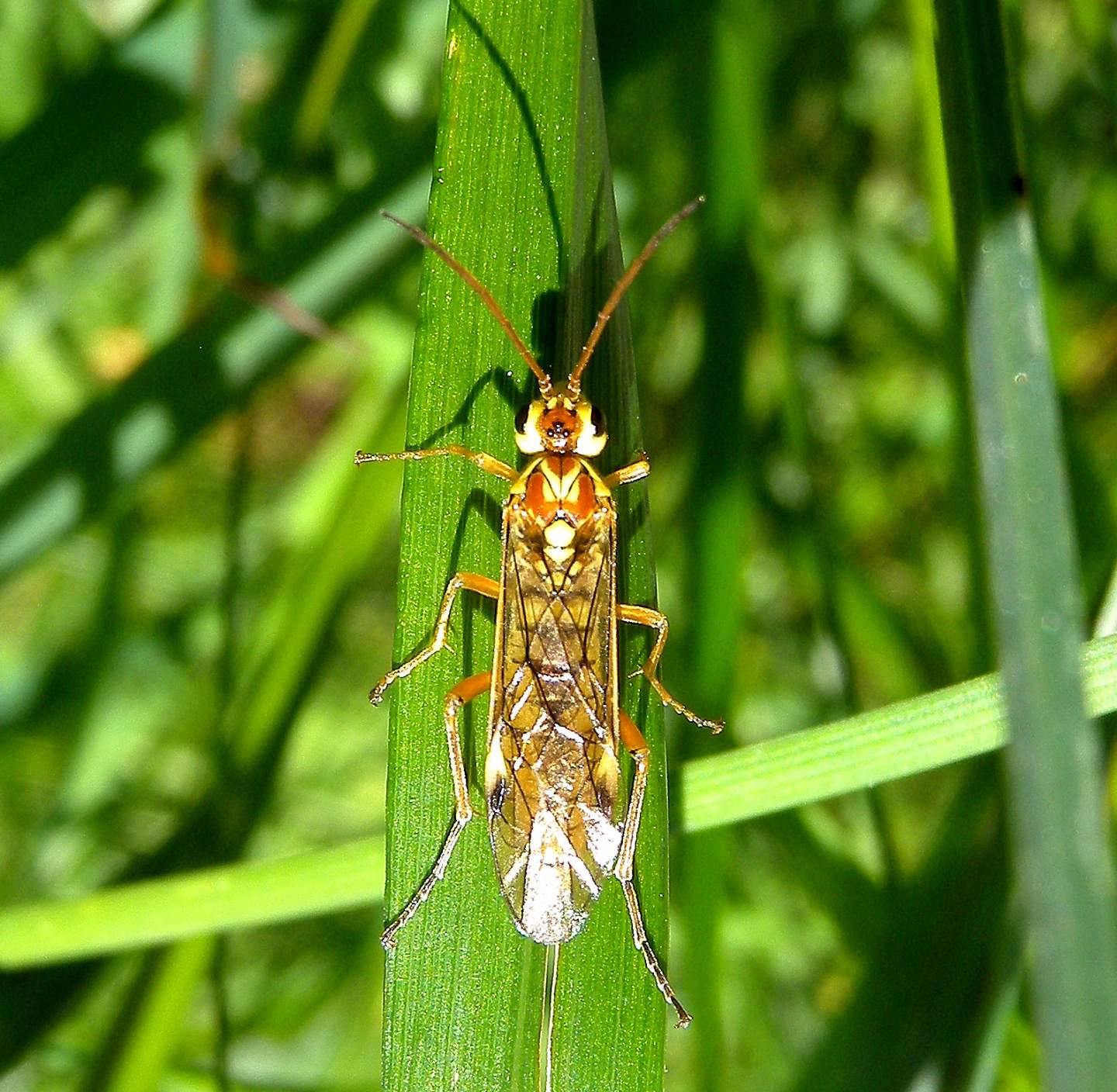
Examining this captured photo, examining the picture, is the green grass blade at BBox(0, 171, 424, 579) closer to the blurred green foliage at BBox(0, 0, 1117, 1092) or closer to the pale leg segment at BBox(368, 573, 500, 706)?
the blurred green foliage at BBox(0, 0, 1117, 1092)

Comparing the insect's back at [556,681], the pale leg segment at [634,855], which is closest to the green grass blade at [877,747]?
the pale leg segment at [634,855]

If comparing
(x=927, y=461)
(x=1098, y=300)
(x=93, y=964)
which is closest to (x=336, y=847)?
(x=93, y=964)

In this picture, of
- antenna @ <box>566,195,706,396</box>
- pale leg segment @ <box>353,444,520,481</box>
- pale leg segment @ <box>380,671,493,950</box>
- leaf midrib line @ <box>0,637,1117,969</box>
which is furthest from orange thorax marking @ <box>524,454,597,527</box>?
leaf midrib line @ <box>0,637,1117,969</box>

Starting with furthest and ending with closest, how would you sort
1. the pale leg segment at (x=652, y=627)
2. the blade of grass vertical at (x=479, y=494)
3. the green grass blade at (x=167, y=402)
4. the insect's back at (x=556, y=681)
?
1. the green grass blade at (x=167, y=402)
2. the pale leg segment at (x=652, y=627)
3. the insect's back at (x=556, y=681)
4. the blade of grass vertical at (x=479, y=494)

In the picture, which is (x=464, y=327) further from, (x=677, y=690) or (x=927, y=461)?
(x=927, y=461)

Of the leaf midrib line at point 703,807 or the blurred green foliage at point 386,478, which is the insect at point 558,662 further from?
the blurred green foliage at point 386,478

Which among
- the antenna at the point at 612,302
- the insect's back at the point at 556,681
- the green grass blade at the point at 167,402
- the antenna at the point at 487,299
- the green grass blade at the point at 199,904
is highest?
the green grass blade at the point at 167,402

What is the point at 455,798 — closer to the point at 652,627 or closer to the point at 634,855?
the point at 634,855
